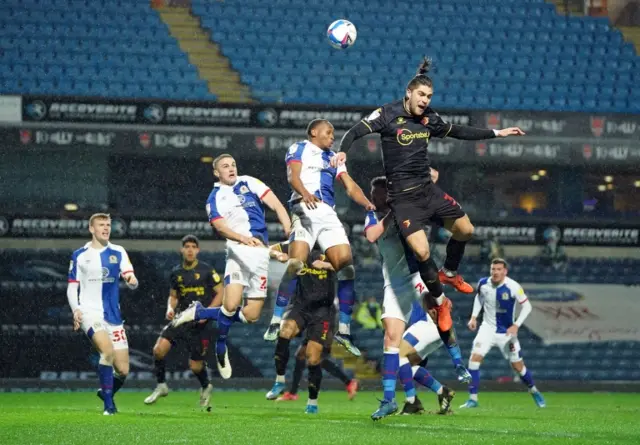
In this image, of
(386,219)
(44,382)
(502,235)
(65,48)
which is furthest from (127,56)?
(386,219)

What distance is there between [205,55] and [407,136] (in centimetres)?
1465

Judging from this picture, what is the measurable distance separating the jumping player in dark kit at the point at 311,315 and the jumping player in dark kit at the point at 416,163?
351 cm

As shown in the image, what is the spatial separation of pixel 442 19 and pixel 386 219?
52.2 feet

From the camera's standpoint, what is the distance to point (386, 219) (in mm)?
10438

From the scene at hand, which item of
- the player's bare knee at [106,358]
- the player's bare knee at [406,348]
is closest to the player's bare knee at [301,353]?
the player's bare knee at [406,348]

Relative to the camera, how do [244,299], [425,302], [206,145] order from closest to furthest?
[425,302] → [244,299] → [206,145]

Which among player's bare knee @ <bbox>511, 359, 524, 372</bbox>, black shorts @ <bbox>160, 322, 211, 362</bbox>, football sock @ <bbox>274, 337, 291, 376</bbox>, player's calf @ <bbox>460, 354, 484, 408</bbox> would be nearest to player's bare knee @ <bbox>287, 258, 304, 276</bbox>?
black shorts @ <bbox>160, 322, 211, 362</bbox>

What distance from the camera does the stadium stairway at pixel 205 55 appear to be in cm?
2319

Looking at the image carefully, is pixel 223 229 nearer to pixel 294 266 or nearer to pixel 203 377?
pixel 294 266

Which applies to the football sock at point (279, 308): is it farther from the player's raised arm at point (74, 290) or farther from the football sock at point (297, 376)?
the football sock at point (297, 376)

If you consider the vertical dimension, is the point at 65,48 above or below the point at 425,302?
above

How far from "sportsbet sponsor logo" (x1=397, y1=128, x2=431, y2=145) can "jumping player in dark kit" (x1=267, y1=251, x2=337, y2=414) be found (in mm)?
3786

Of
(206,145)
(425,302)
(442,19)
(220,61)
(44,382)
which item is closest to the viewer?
(425,302)

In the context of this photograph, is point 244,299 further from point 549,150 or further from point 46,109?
point 549,150
